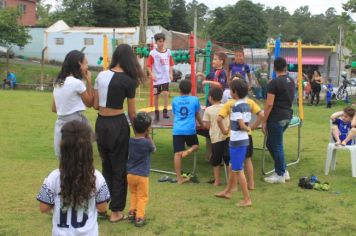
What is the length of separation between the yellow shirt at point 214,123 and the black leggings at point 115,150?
195 cm

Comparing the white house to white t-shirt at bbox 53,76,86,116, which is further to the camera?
the white house

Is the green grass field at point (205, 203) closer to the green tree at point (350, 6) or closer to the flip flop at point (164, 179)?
the flip flop at point (164, 179)

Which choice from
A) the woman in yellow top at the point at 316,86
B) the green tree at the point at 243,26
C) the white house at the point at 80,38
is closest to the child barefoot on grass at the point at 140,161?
the woman in yellow top at the point at 316,86

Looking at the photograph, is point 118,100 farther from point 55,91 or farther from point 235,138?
point 235,138

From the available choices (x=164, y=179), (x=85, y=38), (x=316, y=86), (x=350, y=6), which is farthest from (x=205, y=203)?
(x=85, y=38)

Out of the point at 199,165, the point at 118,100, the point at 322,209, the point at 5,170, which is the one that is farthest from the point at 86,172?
the point at 199,165

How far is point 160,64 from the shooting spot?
9180 mm

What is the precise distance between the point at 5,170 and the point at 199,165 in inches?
133

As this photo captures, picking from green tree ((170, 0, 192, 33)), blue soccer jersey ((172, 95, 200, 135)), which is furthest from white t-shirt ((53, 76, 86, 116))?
green tree ((170, 0, 192, 33))

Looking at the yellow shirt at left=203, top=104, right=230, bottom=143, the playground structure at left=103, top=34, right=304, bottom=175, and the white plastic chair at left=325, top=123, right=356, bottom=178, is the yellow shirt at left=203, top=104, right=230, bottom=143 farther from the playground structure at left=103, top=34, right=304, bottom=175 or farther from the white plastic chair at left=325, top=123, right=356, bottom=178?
the white plastic chair at left=325, top=123, right=356, bottom=178

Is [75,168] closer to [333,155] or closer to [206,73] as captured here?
[333,155]

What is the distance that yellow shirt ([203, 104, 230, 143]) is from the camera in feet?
22.9

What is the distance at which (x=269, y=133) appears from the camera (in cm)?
748

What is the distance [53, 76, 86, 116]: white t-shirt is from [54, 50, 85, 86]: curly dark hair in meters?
0.05
